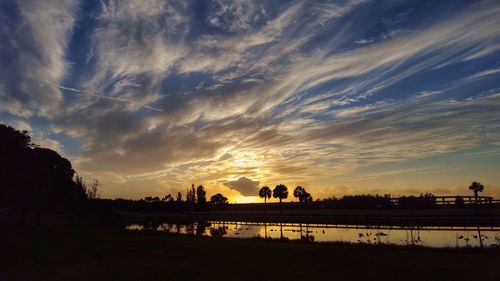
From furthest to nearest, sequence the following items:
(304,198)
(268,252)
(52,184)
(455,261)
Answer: (304,198), (52,184), (268,252), (455,261)

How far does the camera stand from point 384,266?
59.2ft

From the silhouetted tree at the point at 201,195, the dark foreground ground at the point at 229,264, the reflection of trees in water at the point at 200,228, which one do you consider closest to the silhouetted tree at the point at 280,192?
the silhouetted tree at the point at 201,195

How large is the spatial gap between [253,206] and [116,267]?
17528 centimetres

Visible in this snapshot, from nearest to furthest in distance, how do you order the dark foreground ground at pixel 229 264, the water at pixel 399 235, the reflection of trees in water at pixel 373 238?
the dark foreground ground at pixel 229 264
the water at pixel 399 235
the reflection of trees in water at pixel 373 238

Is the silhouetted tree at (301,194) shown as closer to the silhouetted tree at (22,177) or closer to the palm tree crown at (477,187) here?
the palm tree crown at (477,187)

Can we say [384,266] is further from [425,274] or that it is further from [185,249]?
[185,249]

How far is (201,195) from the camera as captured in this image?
590ft

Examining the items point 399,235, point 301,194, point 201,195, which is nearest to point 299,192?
point 301,194

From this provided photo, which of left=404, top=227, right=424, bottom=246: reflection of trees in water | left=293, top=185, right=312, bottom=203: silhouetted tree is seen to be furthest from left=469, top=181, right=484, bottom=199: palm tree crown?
left=404, top=227, right=424, bottom=246: reflection of trees in water

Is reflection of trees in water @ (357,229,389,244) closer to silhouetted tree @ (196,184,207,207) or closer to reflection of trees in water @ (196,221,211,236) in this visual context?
reflection of trees in water @ (196,221,211,236)

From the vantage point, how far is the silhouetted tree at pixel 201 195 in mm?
176250

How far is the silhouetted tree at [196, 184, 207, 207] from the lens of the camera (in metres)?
176

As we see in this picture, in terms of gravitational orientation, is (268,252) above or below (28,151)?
below

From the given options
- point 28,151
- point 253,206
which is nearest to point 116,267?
point 28,151
